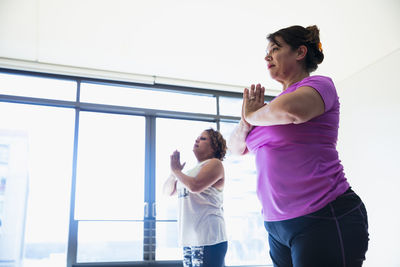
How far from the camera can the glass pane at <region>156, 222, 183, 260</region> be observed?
4250mm

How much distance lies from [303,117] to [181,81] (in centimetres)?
394

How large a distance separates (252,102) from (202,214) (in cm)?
113

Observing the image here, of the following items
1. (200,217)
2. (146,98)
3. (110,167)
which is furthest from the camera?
(146,98)

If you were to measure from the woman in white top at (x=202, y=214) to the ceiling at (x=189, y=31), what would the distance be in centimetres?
169

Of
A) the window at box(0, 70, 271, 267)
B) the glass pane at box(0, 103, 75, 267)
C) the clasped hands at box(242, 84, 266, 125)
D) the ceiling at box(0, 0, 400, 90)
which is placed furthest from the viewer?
the window at box(0, 70, 271, 267)

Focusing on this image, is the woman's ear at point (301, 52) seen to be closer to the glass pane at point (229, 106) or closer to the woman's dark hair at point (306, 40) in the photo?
the woman's dark hair at point (306, 40)

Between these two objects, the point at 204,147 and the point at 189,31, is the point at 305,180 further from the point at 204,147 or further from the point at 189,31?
the point at 189,31

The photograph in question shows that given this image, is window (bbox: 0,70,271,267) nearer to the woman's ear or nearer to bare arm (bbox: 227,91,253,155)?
bare arm (bbox: 227,91,253,155)

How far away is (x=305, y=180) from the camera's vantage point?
90 cm

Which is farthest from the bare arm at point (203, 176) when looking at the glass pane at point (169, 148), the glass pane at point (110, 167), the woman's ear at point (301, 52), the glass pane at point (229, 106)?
the glass pane at point (229, 106)

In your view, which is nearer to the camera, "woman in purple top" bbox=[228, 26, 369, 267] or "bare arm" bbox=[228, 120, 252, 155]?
"woman in purple top" bbox=[228, 26, 369, 267]

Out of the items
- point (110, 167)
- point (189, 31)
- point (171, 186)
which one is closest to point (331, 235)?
point (171, 186)

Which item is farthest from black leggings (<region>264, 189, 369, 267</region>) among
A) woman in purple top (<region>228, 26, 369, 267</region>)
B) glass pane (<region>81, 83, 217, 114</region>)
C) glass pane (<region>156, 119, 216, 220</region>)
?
glass pane (<region>81, 83, 217, 114</region>)

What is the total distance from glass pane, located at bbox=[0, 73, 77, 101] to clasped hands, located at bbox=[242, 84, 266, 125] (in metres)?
3.69
